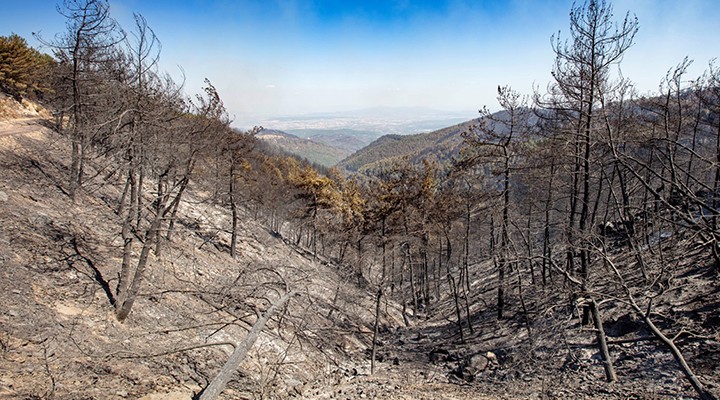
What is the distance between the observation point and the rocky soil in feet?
22.0

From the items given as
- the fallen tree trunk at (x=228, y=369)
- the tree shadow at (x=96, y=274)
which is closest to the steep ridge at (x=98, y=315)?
the tree shadow at (x=96, y=274)

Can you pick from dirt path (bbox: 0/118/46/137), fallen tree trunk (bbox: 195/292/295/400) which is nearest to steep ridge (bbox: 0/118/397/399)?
fallen tree trunk (bbox: 195/292/295/400)

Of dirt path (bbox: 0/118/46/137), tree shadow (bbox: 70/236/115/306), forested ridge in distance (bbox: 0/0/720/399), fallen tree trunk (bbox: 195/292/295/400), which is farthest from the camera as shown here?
dirt path (bbox: 0/118/46/137)

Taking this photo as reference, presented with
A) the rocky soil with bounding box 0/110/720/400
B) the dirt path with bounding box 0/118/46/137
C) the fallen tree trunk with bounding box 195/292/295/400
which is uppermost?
the dirt path with bounding box 0/118/46/137

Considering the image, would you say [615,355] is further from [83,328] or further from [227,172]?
[227,172]

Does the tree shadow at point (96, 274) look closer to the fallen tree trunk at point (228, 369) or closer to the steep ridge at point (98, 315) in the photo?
the steep ridge at point (98, 315)

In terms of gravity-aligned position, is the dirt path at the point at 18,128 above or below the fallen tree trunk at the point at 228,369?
above

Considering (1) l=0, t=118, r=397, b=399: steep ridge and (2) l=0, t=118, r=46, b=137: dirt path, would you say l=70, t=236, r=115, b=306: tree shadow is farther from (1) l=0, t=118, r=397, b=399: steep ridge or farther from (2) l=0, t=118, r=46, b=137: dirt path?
(2) l=0, t=118, r=46, b=137: dirt path

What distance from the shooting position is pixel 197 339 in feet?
34.6

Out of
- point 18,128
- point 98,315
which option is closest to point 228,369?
point 98,315

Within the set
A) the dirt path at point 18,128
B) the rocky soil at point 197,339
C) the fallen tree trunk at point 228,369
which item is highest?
the dirt path at point 18,128

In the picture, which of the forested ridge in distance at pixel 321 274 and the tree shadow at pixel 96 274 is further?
the tree shadow at pixel 96 274

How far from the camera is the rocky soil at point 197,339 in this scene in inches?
264

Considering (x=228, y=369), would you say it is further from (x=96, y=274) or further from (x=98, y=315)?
(x=96, y=274)
